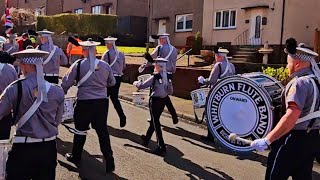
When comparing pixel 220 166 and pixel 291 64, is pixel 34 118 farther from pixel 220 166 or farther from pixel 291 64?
pixel 220 166

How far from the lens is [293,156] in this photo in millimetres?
4543

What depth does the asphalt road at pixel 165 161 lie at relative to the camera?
→ 671cm

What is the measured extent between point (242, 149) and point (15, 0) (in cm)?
5675

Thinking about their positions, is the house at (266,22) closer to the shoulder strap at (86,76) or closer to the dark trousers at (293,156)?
the shoulder strap at (86,76)

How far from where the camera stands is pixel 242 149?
522 cm

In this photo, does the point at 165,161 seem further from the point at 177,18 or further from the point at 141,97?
the point at 177,18

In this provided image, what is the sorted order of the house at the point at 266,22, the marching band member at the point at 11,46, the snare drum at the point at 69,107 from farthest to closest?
the house at the point at 266,22
the marching band member at the point at 11,46
the snare drum at the point at 69,107

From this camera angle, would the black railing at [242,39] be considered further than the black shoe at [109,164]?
Yes

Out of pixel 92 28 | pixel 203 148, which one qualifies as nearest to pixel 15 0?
pixel 92 28

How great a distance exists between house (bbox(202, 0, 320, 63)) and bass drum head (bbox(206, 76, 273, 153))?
1551 cm

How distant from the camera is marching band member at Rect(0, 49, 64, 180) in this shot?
167 inches

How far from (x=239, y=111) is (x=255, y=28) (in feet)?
65.6

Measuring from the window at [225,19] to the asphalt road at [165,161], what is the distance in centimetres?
1746

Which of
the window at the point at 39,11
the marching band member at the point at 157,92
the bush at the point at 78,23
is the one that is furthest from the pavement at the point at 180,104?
the window at the point at 39,11
